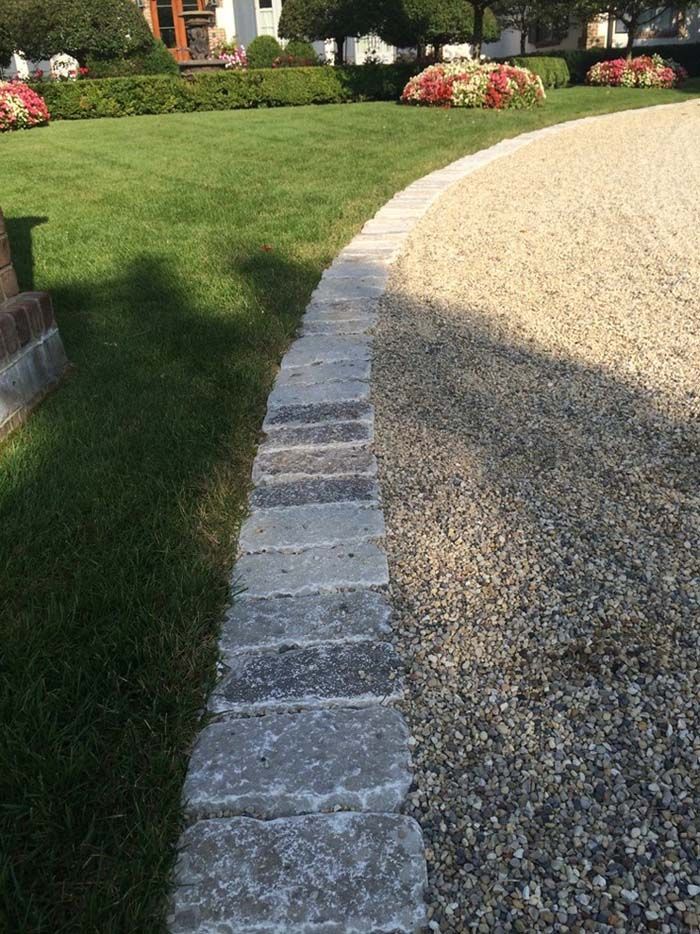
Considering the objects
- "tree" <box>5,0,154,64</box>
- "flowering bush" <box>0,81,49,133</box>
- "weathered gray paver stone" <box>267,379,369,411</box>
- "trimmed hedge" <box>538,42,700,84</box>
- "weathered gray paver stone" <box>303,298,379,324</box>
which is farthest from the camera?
"trimmed hedge" <box>538,42,700,84</box>

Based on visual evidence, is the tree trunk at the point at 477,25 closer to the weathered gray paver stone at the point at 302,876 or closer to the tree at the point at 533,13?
the tree at the point at 533,13

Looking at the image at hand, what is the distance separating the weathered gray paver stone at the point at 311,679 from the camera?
167cm

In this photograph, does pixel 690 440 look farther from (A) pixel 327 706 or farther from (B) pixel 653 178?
(B) pixel 653 178

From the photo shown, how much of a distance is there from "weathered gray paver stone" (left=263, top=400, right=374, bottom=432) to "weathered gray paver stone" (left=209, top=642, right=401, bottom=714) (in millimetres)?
1231

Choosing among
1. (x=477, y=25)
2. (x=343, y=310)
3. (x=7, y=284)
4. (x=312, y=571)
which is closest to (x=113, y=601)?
(x=312, y=571)

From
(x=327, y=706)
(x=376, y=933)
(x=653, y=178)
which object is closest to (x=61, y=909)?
(x=376, y=933)

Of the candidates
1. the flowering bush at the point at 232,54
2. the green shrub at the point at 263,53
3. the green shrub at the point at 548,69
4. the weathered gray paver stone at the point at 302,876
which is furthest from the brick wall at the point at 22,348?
the flowering bush at the point at 232,54

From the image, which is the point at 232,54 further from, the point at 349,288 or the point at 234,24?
the point at 349,288

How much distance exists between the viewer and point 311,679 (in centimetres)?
172

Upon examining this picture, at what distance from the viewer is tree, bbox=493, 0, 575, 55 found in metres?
19.0

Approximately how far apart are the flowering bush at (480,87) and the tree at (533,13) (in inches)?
273

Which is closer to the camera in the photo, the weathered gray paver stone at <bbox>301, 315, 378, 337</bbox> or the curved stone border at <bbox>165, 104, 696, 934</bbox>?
the curved stone border at <bbox>165, 104, 696, 934</bbox>

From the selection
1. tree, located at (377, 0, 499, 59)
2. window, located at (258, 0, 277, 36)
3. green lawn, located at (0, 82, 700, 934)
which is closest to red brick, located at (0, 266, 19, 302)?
green lawn, located at (0, 82, 700, 934)

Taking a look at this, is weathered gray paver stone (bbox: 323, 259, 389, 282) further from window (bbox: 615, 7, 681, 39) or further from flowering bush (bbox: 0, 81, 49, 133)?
window (bbox: 615, 7, 681, 39)
